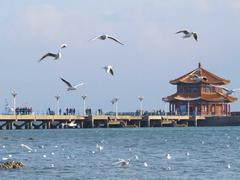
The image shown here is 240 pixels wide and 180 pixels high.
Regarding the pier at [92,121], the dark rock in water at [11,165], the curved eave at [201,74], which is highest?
the curved eave at [201,74]

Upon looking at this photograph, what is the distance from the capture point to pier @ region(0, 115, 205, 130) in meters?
132

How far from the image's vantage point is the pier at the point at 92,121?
132 meters

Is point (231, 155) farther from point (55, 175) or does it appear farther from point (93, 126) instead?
point (93, 126)

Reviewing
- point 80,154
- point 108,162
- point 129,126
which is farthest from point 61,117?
point 108,162

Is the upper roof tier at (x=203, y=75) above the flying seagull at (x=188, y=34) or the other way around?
above

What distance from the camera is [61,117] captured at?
135000 mm

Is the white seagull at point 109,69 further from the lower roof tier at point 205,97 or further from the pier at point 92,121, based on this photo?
the lower roof tier at point 205,97

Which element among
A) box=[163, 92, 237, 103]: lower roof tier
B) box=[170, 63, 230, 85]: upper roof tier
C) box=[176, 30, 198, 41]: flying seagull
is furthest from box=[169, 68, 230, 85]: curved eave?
box=[176, 30, 198, 41]: flying seagull

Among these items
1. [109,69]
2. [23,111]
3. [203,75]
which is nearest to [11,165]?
[109,69]

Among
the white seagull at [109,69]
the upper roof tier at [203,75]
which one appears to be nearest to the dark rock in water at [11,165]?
the white seagull at [109,69]

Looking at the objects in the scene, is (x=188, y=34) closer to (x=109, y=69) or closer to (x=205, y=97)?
(x=109, y=69)

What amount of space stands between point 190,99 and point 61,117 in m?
37.2

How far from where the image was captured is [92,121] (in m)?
143

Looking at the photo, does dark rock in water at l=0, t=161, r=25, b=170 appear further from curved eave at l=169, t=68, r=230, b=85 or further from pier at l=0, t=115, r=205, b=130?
curved eave at l=169, t=68, r=230, b=85
